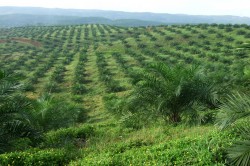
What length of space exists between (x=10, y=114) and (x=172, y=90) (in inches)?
190

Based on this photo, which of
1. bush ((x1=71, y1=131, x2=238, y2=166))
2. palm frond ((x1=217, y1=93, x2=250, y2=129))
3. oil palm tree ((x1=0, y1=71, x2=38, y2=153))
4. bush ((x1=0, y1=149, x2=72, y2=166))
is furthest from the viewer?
oil palm tree ((x1=0, y1=71, x2=38, y2=153))

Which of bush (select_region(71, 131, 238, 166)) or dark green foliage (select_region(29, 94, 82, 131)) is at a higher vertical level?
bush (select_region(71, 131, 238, 166))

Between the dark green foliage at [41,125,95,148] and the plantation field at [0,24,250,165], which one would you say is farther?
the dark green foliage at [41,125,95,148]

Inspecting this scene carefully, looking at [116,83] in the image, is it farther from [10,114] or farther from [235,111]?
[235,111]

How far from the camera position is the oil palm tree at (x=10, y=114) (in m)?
8.28

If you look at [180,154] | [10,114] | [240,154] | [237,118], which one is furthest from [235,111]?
[10,114]

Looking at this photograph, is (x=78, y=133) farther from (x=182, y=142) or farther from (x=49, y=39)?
(x=49, y=39)

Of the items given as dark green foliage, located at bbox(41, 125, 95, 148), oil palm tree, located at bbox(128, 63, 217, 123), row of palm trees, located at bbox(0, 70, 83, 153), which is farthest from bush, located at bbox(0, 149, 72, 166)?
oil palm tree, located at bbox(128, 63, 217, 123)

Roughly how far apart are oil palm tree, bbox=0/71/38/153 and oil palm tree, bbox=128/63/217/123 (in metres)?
3.73

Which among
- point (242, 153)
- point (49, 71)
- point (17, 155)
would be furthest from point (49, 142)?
point (49, 71)

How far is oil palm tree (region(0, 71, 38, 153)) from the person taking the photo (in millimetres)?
8281

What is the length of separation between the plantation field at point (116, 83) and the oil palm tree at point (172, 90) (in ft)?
1.56

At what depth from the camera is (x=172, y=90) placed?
10.5 metres

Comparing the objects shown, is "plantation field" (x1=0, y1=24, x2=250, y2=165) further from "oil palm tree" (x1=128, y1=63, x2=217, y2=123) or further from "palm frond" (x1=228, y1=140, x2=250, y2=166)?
"oil palm tree" (x1=128, y1=63, x2=217, y2=123)
